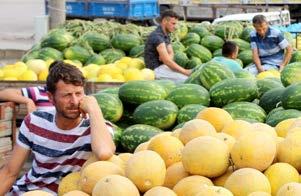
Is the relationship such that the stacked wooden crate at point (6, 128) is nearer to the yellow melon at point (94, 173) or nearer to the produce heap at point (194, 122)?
the produce heap at point (194, 122)

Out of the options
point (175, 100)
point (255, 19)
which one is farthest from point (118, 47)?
point (175, 100)

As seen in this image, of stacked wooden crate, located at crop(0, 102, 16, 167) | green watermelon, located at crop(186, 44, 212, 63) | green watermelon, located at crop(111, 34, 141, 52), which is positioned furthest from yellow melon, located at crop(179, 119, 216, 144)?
green watermelon, located at crop(111, 34, 141, 52)

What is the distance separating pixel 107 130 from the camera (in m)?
3.54

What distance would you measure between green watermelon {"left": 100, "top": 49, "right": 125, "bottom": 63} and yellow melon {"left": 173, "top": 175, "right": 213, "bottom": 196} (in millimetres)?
6391

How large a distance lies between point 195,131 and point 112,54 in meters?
6.20

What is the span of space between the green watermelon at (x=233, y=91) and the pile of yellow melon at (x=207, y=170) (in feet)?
7.74

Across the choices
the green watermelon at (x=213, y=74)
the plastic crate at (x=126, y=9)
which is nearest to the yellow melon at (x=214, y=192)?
the green watermelon at (x=213, y=74)

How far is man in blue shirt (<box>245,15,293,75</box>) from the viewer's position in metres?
9.00

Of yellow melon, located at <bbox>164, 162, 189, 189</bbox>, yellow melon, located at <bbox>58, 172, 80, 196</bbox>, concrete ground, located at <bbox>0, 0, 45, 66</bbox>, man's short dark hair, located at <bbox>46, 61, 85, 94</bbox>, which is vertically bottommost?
concrete ground, located at <bbox>0, 0, 45, 66</bbox>

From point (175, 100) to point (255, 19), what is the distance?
12.9 ft

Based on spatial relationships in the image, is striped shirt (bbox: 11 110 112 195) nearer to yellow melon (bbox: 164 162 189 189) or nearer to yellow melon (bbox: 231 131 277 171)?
yellow melon (bbox: 164 162 189 189)

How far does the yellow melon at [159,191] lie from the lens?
252 cm

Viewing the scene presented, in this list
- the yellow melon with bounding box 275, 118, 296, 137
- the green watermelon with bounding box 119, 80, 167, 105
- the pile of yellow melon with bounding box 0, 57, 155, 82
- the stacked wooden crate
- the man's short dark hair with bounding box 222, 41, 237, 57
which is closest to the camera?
the yellow melon with bounding box 275, 118, 296, 137

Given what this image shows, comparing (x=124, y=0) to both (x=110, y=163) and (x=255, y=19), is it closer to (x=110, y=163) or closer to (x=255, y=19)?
(x=255, y=19)
